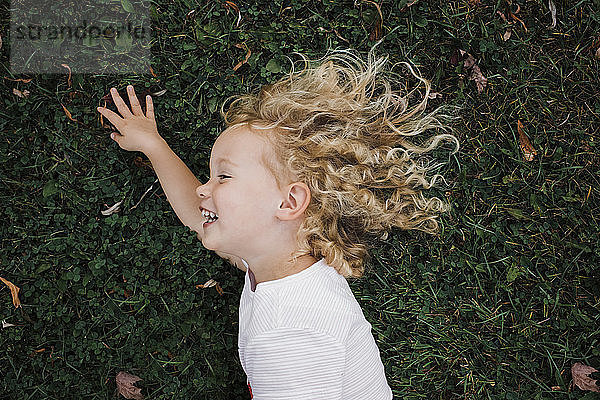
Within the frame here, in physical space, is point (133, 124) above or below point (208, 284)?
above

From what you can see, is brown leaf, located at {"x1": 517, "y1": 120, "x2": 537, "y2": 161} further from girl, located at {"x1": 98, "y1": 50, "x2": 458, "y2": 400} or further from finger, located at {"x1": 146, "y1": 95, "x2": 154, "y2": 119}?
finger, located at {"x1": 146, "y1": 95, "x2": 154, "y2": 119}

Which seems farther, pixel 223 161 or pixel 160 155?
pixel 160 155

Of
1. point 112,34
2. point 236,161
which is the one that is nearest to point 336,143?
point 236,161

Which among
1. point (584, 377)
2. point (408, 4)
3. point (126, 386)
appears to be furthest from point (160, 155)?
point (584, 377)

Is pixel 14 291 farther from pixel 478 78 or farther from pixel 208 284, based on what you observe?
pixel 478 78

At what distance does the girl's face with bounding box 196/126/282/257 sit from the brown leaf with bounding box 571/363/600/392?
1.90m

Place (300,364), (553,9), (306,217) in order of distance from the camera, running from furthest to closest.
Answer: (553,9) < (306,217) < (300,364)

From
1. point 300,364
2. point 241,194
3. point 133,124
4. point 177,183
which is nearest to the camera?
point 300,364

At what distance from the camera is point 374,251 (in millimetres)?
3229

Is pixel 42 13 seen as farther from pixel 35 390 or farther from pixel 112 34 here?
pixel 35 390

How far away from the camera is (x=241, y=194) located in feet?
8.07

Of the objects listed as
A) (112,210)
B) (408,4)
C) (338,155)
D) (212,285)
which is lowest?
(212,285)

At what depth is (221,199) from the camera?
8.09 ft

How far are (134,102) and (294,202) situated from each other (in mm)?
1161
